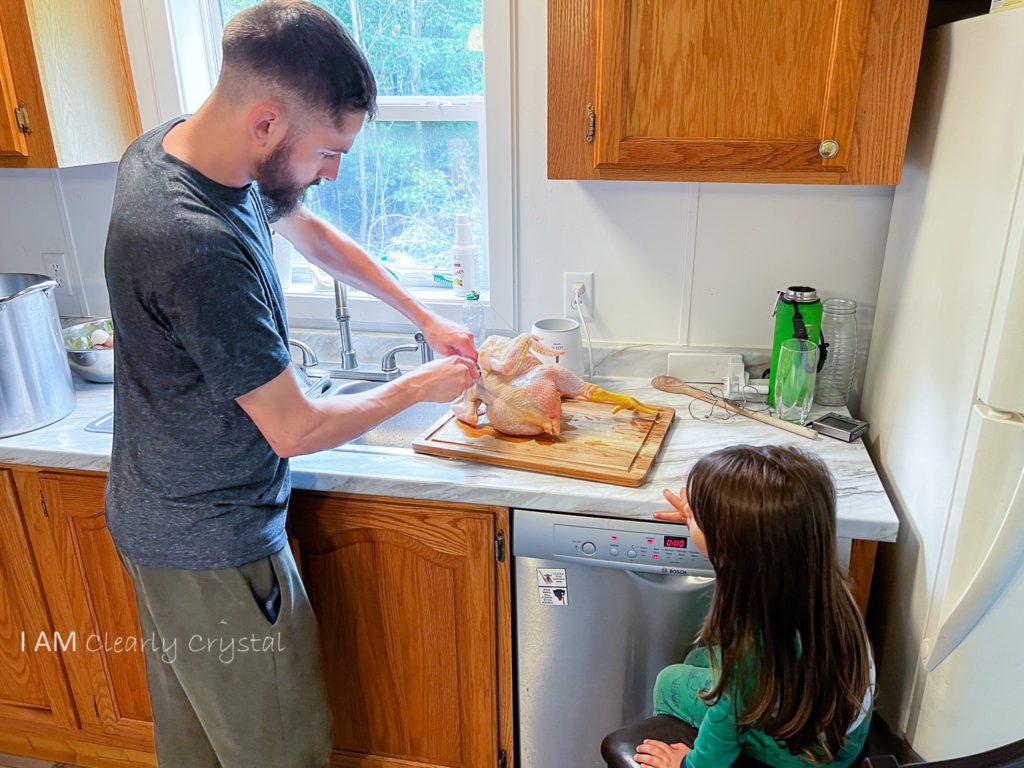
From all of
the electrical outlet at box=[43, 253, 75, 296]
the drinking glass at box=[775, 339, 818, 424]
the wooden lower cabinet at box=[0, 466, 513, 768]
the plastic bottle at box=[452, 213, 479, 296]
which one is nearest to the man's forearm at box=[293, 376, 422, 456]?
the wooden lower cabinet at box=[0, 466, 513, 768]

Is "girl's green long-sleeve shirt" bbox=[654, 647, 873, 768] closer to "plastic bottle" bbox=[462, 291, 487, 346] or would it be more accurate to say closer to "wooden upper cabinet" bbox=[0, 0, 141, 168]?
"plastic bottle" bbox=[462, 291, 487, 346]

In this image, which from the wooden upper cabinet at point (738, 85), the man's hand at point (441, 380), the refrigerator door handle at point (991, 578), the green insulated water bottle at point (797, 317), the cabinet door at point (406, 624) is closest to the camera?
the refrigerator door handle at point (991, 578)

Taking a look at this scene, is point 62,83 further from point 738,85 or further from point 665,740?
point 665,740

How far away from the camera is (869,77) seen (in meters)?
1.28

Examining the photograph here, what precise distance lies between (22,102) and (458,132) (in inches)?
35.8

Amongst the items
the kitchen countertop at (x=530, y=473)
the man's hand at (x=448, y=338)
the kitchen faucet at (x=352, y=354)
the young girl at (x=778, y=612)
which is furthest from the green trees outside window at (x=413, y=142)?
the young girl at (x=778, y=612)

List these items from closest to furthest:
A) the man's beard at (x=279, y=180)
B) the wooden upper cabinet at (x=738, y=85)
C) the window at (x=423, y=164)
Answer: the man's beard at (x=279, y=180) → the wooden upper cabinet at (x=738, y=85) → the window at (x=423, y=164)

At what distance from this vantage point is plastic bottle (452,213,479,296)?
188cm

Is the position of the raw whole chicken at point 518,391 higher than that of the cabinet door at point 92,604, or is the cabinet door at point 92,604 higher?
the raw whole chicken at point 518,391

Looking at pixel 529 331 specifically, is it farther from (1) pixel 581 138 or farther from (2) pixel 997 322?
(2) pixel 997 322

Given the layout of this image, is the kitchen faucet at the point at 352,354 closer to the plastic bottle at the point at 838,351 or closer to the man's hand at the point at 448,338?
the man's hand at the point at 448,338

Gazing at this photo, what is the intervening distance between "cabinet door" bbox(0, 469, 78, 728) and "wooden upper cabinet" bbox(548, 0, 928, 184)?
4.39ft

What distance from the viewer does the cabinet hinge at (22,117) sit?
64.9 inches

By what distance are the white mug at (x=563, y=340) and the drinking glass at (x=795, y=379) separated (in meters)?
0.41
